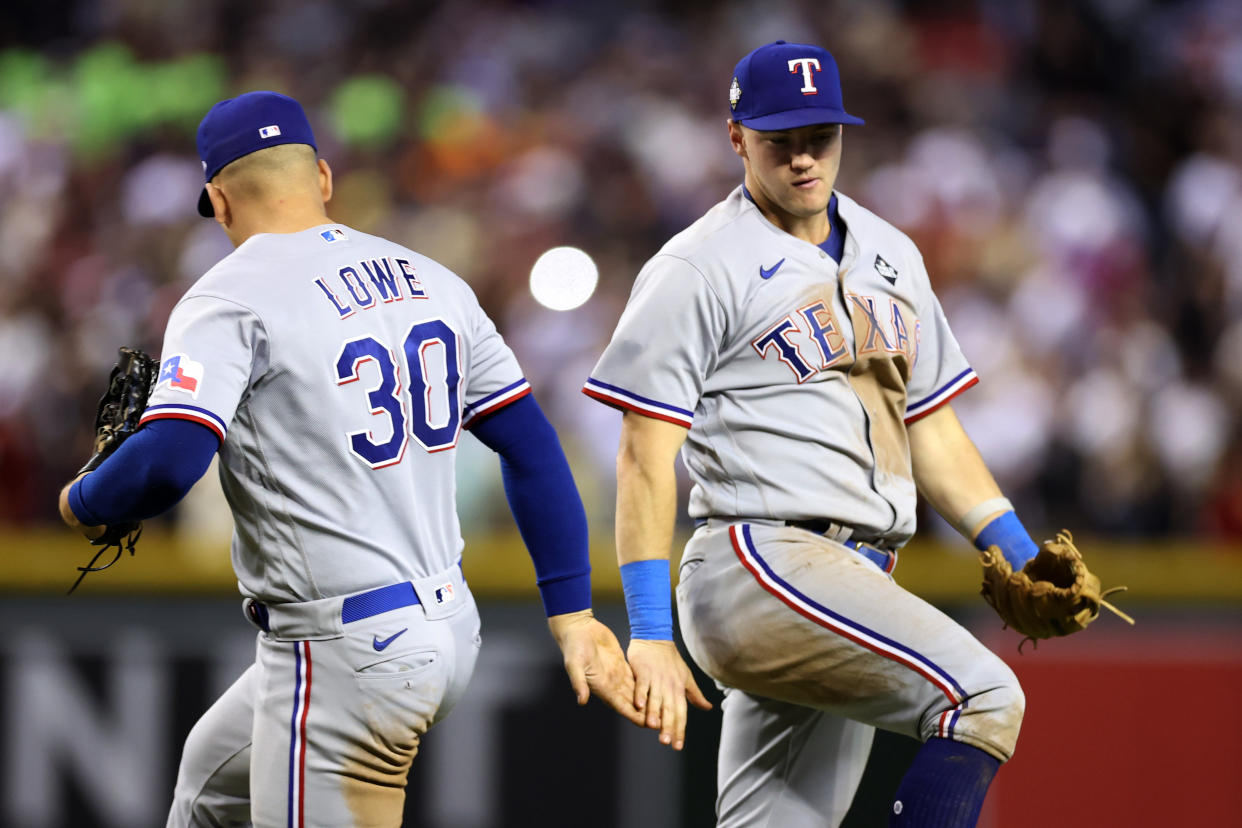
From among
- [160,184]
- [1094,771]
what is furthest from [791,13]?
[1094,771]

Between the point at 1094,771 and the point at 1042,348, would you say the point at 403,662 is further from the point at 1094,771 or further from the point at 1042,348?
the point at 1042,348

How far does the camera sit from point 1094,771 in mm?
5953

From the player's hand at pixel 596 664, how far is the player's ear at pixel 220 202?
3.62 feet

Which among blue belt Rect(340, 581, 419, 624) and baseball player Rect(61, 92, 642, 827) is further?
blue belt Rect(340, 581, 419, 624)

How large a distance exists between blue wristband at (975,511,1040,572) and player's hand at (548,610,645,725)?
3.24 ft

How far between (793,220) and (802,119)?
0.28 meters

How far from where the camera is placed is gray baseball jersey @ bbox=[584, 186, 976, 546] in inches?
141

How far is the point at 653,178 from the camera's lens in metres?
9.74

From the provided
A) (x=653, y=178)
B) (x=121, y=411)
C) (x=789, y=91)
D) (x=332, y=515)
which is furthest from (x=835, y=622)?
(x=653, y=178)

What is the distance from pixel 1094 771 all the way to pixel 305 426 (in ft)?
12.8

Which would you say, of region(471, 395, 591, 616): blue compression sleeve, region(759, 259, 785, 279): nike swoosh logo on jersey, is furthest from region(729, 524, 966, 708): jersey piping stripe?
region(759, 259, 785, 279): nike swoosh logo on jersey

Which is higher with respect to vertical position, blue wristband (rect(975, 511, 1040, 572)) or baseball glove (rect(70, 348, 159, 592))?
baseball glove (rect(70, 348, 159, 592))

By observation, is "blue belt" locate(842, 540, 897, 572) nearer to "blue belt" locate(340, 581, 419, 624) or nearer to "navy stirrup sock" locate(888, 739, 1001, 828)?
"navy stirrup sock" locate(888, 739, 1001, 828)

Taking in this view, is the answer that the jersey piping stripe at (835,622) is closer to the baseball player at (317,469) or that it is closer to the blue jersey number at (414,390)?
the baseball player at (317,469)
